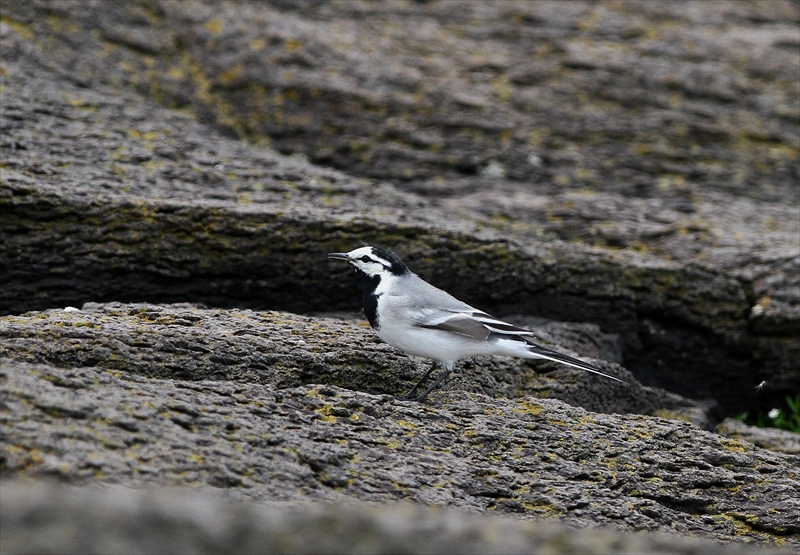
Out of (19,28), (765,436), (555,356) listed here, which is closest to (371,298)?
(555,356)

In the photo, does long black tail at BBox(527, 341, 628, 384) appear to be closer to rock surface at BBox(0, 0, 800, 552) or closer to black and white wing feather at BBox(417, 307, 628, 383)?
black and white wing feather at BBox(417, 307, 628, 383)

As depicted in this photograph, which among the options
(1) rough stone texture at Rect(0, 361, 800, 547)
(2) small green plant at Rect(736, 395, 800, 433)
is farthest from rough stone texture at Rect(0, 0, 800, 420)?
(1) rough stone texture at Rect(0, 361, 800, 547)

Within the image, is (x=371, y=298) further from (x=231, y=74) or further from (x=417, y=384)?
(x=231, y=74)

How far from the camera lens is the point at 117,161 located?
26.2ft

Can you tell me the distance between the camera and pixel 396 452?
5227mm

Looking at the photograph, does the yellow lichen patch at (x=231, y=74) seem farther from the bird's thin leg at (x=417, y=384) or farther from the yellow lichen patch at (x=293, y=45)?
the bird's thin leg at (x=417, y=384)

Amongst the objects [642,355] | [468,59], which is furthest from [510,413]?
[468,59]

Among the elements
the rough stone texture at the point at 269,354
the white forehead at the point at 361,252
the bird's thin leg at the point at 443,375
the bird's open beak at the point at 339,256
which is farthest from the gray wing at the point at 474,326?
the bird's open beak at the point at 339,256

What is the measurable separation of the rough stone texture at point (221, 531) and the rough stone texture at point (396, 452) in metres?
0.78

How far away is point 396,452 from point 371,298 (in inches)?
71.6

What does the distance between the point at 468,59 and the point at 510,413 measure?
6.24 meters

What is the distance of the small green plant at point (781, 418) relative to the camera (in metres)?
8.51

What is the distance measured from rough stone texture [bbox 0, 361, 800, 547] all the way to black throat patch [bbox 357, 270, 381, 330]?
0.73m

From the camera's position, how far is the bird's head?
6969mm
